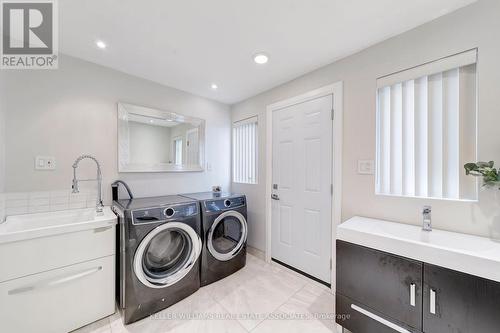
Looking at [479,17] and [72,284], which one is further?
[72,284]

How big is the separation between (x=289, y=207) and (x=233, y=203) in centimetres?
70

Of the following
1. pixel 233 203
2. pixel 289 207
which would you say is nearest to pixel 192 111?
pixel 233 203

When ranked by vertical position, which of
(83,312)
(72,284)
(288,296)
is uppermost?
(72,284)

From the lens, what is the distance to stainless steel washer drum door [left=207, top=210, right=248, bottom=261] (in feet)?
6.94

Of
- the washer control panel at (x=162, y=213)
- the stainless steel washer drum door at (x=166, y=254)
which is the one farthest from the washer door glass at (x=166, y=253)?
the washer control panel at (x=162, y=213)

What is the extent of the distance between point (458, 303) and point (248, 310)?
1.44m

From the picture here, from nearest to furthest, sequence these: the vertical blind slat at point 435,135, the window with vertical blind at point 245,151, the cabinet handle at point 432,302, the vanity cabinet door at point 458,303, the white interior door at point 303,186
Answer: the vanity cabinet door at point 458,303 → the cabinet handle at point 432,302 → the vertical blind slat at point 435,135 → the white interior door at point 303,186 → the window with vertical blind at point 245,151

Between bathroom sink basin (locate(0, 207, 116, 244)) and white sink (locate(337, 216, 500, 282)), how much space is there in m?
1.96

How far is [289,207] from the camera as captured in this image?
2.37 m

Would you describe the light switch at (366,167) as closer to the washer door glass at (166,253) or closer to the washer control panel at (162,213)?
the washer control panel at (162,213)

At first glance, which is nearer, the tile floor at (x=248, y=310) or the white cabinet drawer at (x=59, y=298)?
the white cabinet drawer at (x=59, y=298)

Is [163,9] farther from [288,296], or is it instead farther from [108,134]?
[288,296]

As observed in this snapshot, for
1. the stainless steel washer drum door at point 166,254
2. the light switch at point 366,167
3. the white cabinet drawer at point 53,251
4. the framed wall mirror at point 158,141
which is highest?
the framed wall mirror at point 158,141

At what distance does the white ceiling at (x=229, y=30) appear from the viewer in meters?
1.29
